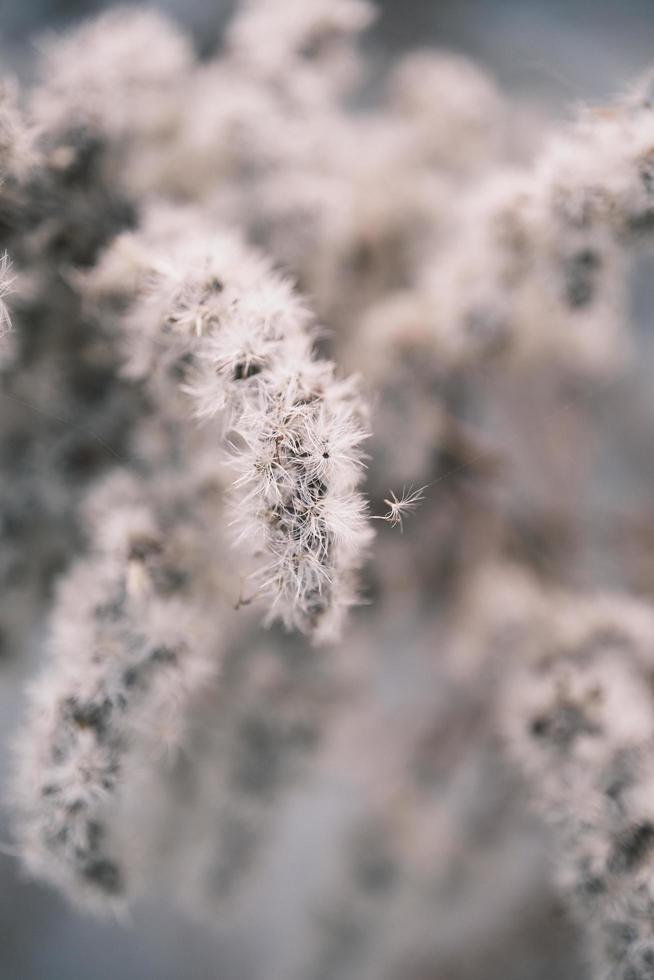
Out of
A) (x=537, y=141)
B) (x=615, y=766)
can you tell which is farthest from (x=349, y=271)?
(x=615, y=766)

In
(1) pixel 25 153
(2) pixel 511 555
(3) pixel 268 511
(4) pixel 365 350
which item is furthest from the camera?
(2) pixel 511 555

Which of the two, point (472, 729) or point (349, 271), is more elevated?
point (349, 271)

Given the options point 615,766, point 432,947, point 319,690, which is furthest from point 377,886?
point 615,766

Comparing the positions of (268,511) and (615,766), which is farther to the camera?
(615,766)

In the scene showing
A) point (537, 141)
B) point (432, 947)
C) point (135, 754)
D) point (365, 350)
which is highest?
point (537, 141)

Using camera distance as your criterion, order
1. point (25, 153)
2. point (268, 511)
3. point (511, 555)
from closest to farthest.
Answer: point (268, 511), point (25, 153), point (511, 555)

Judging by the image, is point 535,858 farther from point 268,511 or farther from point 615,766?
point 268,511
